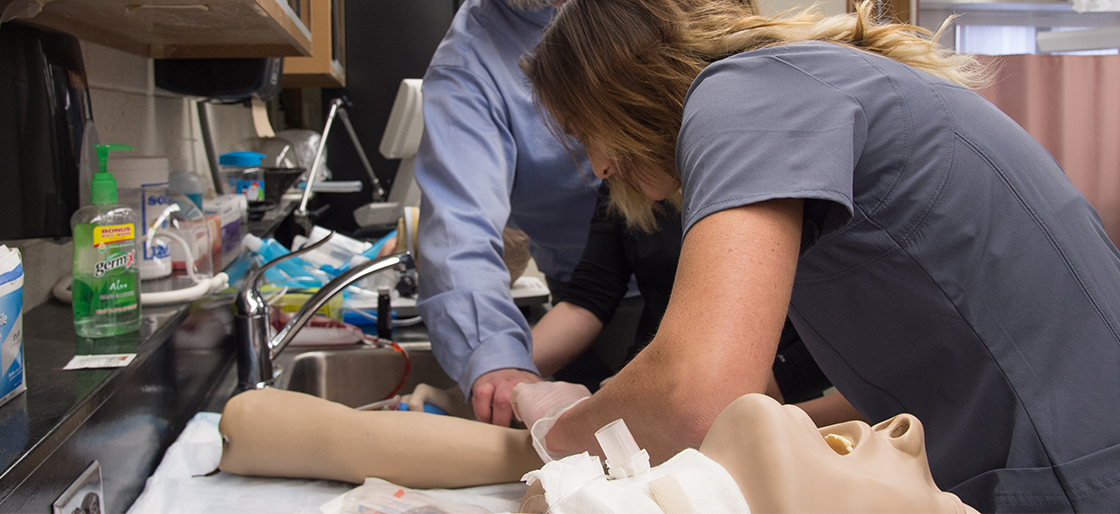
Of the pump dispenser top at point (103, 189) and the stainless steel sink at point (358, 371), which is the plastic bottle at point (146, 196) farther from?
the stainless steel sink at point (358, 371)

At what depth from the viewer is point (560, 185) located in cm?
156

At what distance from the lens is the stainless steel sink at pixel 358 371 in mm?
1485

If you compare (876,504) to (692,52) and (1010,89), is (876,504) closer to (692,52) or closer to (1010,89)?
(692,52)

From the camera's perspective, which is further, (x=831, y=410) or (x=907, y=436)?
(x=831, y=410)

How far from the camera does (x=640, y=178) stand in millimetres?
855

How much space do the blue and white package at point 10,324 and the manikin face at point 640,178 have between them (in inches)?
23.9

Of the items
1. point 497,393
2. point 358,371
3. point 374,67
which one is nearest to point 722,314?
point 497,393

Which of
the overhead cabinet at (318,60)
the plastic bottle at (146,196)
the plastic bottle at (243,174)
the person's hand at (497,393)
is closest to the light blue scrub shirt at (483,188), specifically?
the person's hand at (497,393)

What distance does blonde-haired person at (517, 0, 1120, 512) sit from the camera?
558 millimetres

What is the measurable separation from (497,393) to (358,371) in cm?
57

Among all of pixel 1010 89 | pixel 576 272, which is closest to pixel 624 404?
pixel 576 272

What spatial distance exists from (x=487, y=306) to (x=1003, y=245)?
75 cm

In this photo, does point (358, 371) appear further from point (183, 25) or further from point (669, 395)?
point (669, 395)

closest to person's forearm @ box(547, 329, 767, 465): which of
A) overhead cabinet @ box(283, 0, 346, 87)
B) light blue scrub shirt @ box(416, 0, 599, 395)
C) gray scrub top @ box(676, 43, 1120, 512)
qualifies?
gray scrub top @ box(676, 43, 1120, 512)
